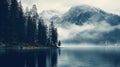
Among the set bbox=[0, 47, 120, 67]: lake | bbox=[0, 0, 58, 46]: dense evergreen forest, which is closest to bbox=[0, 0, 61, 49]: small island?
bbox=[0, 0, 58, 46]: dense evergreen forest

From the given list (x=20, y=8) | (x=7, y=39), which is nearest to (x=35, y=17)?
→ (x=20, y=8)

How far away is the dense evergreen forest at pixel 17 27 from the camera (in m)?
134

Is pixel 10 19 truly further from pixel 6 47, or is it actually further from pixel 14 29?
pixel 6 47

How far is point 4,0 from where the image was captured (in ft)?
447

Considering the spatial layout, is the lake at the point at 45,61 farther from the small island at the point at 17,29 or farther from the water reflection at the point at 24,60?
the small island at the point at 17,29

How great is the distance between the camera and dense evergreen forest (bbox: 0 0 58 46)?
13362 centimetres

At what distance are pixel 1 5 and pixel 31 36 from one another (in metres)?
34.4

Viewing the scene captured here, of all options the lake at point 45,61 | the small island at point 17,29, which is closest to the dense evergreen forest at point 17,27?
the small island at point 17,29

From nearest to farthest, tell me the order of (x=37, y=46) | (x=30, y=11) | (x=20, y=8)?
1. (x=20, y=8)
2. (x=37, y=46)
3. (x=30, y=11)

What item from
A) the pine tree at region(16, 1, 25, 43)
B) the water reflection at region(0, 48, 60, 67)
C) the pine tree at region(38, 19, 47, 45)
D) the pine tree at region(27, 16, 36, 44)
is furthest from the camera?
the pine tree at region(38, 19, 47, 45)

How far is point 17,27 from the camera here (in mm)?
148500

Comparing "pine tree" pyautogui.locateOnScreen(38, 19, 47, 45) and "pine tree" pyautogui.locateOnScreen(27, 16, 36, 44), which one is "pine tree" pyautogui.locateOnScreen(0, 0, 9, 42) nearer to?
"pine tree" pyautogui.locateOnScreen(27, 16, 36, 44)

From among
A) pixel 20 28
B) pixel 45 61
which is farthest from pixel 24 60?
pixel 20 28

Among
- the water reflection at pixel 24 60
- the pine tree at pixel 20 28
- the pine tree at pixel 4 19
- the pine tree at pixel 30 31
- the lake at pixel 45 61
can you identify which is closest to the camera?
the water reflection at pixel 24 60
